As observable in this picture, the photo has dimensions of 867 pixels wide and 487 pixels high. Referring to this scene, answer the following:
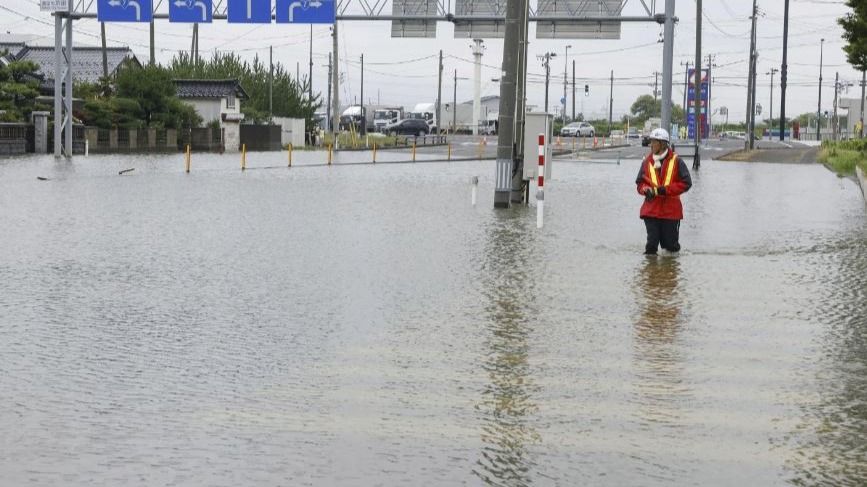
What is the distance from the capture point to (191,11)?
45812 millimetres

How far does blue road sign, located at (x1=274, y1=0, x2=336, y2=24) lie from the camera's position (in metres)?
45.9

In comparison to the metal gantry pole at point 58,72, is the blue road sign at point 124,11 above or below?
above

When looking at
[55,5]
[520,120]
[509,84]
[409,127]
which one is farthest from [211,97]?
[509,84]

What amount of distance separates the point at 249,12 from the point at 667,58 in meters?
14.5

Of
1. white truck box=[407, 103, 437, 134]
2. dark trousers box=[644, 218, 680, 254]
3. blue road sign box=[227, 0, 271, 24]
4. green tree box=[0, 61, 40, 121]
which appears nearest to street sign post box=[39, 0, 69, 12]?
blue road sign box=[227, 0, 271, 24]

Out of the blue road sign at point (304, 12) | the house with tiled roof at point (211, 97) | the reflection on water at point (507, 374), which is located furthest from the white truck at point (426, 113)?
the reflection on water at point (507, 374)

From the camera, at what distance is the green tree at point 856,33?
3512 centimetres

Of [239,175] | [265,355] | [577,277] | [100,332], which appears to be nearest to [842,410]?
[265,355]

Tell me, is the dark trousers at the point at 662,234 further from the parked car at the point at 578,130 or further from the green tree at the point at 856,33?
the parked car at the point at 578,130

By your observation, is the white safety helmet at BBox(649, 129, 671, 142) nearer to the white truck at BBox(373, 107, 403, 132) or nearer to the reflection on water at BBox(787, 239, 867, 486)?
the reflection on water at BBox(787, 239, 867, 486)

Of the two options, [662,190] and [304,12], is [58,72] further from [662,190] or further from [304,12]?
[662,190]

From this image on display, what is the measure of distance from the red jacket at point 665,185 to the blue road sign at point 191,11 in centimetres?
3262

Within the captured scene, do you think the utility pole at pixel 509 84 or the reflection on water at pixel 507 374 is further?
the utility pole at pixel 509 84

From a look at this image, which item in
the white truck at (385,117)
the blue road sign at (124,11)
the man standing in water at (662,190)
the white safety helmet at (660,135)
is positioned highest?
the blue road sign at (124,11)
